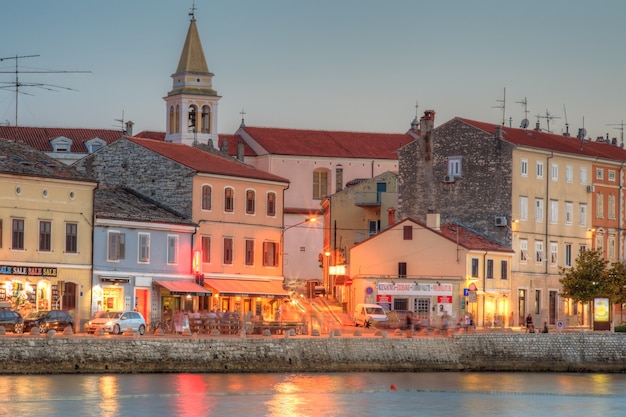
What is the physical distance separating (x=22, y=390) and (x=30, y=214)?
61.9ft

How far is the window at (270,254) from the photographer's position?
97.6 meters

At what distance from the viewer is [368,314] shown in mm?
94625

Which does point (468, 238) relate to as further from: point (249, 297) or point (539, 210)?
point (249, 297)

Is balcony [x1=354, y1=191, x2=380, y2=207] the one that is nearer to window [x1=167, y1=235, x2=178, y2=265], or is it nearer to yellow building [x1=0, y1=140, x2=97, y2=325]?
window [x1=167, y1=235, x2=178, y2=265]

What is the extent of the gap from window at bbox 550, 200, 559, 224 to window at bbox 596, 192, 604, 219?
4346 millimetres

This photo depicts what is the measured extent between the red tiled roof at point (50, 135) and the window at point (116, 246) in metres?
53.6

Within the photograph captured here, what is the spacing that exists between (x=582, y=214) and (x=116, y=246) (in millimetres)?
35919

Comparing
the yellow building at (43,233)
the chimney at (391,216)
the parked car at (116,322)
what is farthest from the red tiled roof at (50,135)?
the parked car at (116,322)

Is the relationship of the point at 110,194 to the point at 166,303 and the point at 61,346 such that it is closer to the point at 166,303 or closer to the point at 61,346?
the point at 166,303

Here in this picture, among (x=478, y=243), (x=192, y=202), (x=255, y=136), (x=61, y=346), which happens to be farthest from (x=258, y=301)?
(x=255, y=136)

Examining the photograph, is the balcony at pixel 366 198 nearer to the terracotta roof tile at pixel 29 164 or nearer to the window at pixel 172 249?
the window at pixel 172 249

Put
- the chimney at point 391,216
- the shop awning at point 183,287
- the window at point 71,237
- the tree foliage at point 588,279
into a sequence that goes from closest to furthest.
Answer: the window at point 71,237 < the shop awning at point 183,287 < the tree foliage at point 588,279 < the chimney at point 391,216

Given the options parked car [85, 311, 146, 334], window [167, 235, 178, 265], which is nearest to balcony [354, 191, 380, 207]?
window [167, 235, 178, 265]

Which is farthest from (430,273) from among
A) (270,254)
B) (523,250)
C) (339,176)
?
(339,176)
